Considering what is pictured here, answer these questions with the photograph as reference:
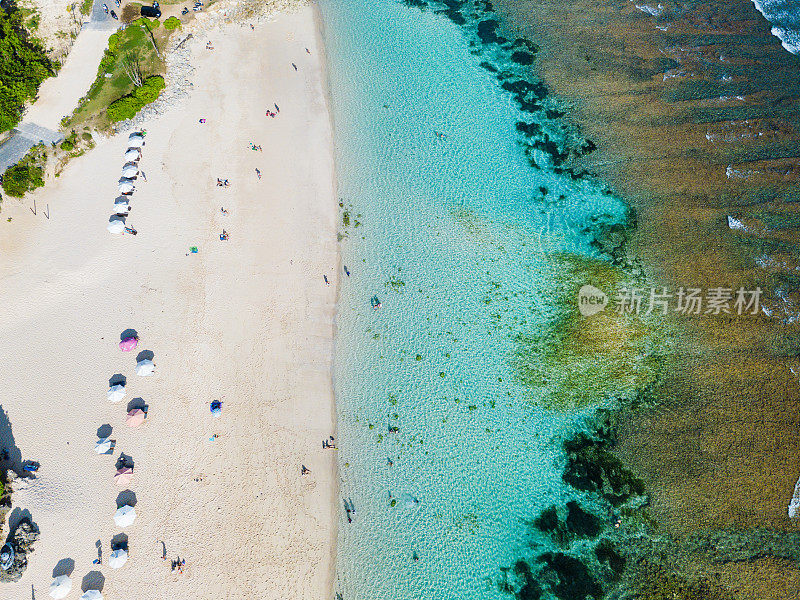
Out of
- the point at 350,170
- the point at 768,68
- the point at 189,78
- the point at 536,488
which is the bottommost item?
the point at 536,488

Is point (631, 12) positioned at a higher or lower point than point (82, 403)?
higher

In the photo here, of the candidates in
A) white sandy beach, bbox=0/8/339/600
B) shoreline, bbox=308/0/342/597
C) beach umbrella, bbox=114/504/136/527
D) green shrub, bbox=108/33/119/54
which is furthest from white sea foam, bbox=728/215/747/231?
green shrub, bbox=108/33/119/54

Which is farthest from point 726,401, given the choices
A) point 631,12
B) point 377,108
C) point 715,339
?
point 631,12

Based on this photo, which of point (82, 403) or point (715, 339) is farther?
point (715, 339)

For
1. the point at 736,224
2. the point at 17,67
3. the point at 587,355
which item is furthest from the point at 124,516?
the point at 736,224

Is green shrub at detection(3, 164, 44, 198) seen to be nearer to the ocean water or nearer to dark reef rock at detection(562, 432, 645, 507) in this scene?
dark reef rock at detection(562, 432, 645, 507)

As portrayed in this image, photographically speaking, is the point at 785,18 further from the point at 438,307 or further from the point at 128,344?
the point at 128,344

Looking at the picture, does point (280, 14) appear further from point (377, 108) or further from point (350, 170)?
point (350, 170)
